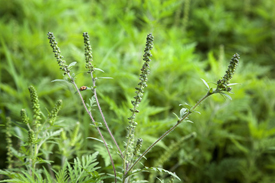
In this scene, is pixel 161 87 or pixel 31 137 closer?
pixel 31 137

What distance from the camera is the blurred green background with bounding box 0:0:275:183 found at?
1.98 meters

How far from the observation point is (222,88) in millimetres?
804

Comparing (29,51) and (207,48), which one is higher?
(207,48)

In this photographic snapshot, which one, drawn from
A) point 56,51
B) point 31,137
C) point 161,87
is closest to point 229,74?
point 56,51

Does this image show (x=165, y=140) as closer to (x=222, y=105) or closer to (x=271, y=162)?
(x=222, y=105)

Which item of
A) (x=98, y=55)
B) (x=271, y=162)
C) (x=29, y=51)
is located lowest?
(x=271, y=162)

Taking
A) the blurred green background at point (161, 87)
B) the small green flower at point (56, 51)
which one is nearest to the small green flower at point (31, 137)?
the small green flower at point (56, 51)

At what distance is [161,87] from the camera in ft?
6.97

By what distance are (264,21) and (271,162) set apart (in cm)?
283

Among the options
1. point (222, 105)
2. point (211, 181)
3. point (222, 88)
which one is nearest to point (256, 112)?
point (222, 105)

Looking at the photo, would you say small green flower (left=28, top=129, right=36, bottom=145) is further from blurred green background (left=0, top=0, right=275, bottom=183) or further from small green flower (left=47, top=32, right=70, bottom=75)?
blurred green background (left=0, top=0, right=275, bottom=183)

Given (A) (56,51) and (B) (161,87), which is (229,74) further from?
(B) (161,87)

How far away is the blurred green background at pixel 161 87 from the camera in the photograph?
198cm

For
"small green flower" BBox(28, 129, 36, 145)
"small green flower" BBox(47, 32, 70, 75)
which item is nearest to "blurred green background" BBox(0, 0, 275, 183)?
"small green flower" BBox(28, 129, 36, 145)
